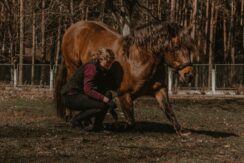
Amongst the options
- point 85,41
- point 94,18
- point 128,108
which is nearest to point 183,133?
point 128,108

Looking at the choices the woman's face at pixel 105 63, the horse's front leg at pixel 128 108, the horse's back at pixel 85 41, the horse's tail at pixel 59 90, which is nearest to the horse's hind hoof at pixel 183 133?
the horse's front leg at pixel 128 108

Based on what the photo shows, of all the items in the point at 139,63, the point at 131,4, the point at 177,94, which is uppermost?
the point at 131,4

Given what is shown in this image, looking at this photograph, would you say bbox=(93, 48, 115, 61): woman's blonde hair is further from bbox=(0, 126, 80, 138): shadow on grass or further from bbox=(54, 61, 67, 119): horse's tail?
bbox=(54, 61, 67, 119): horse's tail

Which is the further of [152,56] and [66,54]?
[66,54]

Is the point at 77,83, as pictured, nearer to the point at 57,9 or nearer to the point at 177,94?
the point at 177,94

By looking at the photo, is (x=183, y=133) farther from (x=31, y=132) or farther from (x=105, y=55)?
(x=31, y=132)

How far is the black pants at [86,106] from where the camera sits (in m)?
10.5

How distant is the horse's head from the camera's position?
10.5m

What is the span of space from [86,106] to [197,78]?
80.9 ft

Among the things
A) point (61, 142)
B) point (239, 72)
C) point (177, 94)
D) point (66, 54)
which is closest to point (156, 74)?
point (61, 142)

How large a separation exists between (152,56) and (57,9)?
2601cm

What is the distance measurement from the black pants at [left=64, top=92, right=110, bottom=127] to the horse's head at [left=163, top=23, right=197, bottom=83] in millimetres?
1295

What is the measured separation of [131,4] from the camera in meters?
25.9

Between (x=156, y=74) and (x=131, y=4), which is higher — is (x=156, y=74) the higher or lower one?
the lower one
